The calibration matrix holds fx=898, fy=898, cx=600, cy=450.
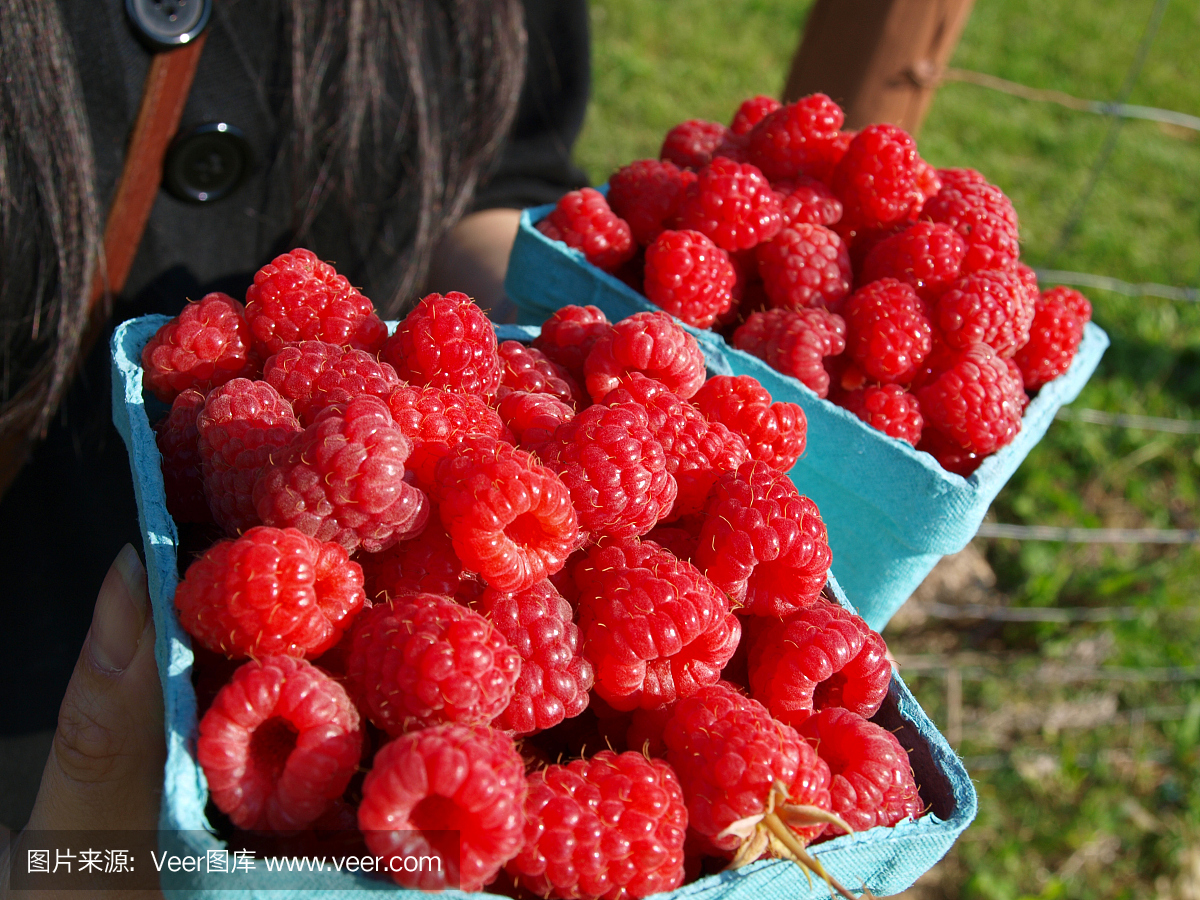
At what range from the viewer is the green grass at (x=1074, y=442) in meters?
2.37

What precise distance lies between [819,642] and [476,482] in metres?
0.39

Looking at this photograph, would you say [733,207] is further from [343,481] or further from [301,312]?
[343,481]

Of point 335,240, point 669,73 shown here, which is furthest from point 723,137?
point 669,73

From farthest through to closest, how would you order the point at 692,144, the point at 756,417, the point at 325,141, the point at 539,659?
the point at 325,141 → the point at 692,144 → the point at 756,417 → the point at 539,659

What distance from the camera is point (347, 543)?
86 cm

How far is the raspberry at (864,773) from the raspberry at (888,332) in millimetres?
557

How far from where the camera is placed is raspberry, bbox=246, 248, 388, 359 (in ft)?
3.37

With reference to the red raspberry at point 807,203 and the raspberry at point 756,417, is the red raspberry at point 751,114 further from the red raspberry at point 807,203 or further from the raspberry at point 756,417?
the raspberry at point 756,417

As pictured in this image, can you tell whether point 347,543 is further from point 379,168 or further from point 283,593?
point 379,168

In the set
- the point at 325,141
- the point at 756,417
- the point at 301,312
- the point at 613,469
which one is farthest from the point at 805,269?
the point at 325,141

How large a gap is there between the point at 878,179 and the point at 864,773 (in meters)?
0.94

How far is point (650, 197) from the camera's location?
1.47m

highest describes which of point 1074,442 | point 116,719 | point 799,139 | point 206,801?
point 799,139

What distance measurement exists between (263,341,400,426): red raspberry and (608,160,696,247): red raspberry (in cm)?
64
